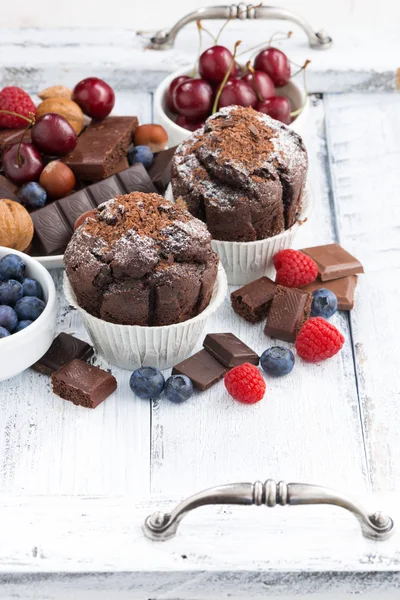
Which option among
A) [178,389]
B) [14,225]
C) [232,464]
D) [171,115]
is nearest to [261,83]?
[171,115]

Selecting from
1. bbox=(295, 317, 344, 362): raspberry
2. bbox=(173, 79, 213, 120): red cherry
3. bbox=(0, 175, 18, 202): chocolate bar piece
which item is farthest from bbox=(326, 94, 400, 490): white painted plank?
bbox=(0, 175, 18, 202): chocolate bar piece

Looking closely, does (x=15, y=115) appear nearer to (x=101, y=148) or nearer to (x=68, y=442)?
(x=101, y=148)

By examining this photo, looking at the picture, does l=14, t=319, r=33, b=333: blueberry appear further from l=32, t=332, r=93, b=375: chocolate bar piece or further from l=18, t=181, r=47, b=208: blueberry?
l=18, t=181, r=47, b=208: blueberry

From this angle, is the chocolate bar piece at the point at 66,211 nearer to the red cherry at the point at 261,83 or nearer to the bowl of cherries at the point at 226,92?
the bowl of cherries at the point at 226,92

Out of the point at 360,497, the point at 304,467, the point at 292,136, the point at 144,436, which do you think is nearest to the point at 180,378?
the point at 144,436

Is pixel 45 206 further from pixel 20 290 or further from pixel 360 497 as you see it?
pixel 360 497
